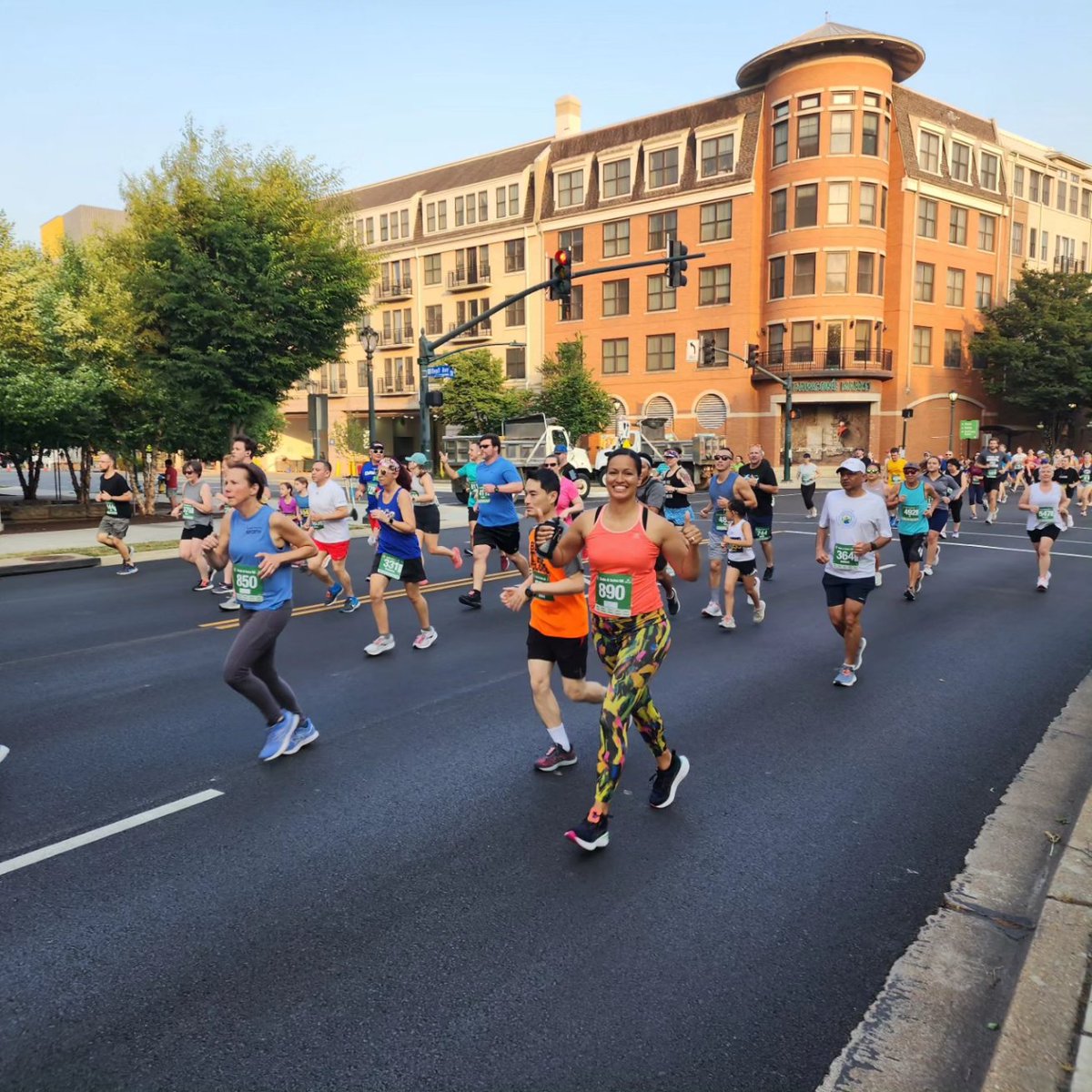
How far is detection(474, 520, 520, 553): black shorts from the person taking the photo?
11.2 meters

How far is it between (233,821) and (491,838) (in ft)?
A: 4.78

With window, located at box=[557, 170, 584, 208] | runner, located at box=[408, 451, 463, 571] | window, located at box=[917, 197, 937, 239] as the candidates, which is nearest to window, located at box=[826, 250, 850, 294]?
window, located at box=[917, 197, 937, 239]

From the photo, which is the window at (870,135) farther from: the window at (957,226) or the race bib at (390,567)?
the race bib at (390,567)

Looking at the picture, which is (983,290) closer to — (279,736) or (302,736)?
(302,736)

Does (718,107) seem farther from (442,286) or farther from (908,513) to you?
(908,513)

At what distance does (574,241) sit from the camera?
51000 mm

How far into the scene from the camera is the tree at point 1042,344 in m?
47.2

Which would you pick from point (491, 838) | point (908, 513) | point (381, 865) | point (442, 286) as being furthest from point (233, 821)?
point (442, 286)

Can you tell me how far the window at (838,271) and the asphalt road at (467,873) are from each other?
3940 cm

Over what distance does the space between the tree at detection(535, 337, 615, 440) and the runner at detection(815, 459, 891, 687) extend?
3821 centimetres

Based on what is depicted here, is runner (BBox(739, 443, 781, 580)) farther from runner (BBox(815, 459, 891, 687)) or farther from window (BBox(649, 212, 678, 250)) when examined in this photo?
window (BBox(649, 212, 678, 250))

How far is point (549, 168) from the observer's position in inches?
2031

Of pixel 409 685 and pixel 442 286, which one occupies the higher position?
pixel 442 286

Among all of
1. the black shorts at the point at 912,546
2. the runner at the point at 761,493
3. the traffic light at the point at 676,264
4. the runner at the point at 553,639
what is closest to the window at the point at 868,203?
the traffic light at the point at 676,264
